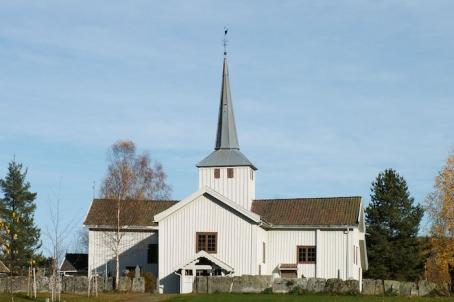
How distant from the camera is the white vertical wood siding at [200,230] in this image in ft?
194

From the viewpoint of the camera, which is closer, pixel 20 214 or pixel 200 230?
pixel 200 230

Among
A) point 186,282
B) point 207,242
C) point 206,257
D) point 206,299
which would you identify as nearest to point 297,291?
point 206,257

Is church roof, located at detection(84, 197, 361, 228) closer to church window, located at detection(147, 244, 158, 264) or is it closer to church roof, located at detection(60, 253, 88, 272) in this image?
church window, located at detection(147, 244, 158, 264)

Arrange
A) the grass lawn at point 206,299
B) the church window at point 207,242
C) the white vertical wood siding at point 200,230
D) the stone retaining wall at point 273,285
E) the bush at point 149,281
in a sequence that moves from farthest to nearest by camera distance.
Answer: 1. the church window at point 207,242
2. the white vertical wood siding at point 200,230
3. the bush at point 149,281
4. the stone retaining wall at point 273,285
5. the grass lawn at point 206,299

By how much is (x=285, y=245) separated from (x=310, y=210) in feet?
10.0

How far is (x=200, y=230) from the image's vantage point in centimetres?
5984

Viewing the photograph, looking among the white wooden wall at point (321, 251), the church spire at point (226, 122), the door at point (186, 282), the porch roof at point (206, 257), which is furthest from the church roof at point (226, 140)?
the door at point (186, 282)

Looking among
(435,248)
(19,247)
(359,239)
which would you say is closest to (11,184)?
(19,247)

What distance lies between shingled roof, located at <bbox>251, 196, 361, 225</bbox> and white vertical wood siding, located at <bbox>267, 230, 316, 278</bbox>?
816mm

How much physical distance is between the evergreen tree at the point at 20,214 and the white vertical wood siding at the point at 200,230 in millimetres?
18555

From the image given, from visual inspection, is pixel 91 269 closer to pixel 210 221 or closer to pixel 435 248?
pixel 210 221

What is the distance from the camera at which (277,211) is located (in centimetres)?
6344

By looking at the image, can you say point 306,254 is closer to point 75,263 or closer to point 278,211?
point 278,211

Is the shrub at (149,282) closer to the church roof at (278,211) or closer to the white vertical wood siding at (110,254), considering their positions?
the white vertical wood siding at (110,254)
